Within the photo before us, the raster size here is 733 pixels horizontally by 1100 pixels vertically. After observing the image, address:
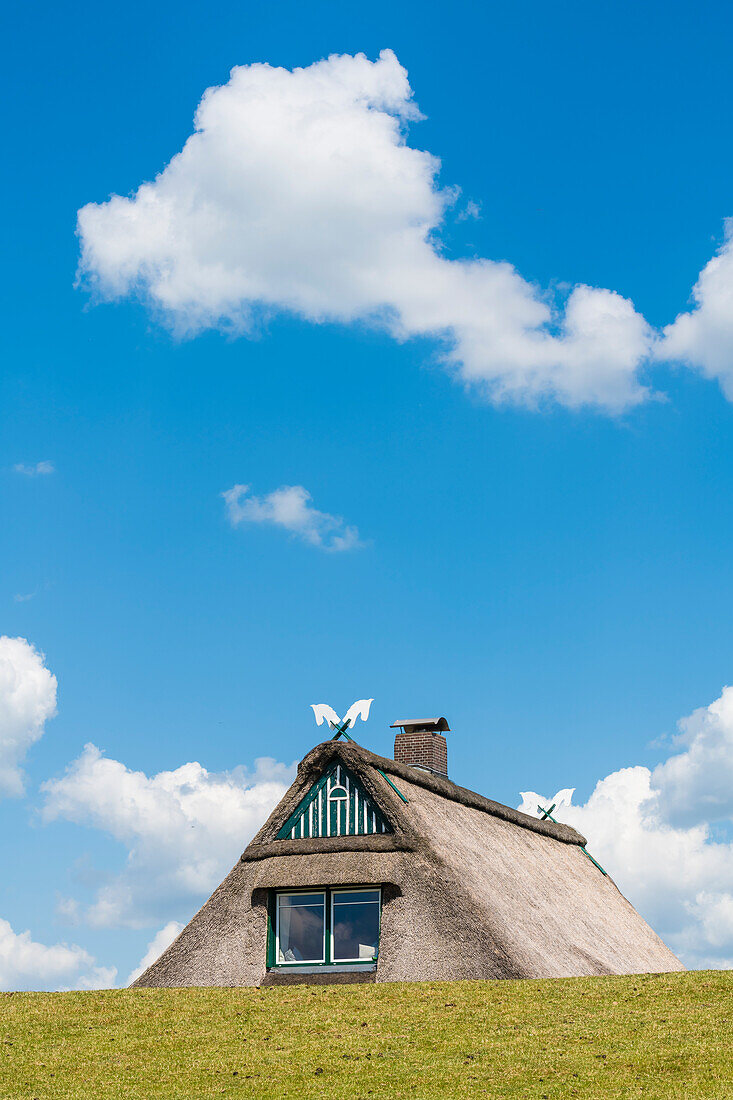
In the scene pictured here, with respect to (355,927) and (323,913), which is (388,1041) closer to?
(355,927)

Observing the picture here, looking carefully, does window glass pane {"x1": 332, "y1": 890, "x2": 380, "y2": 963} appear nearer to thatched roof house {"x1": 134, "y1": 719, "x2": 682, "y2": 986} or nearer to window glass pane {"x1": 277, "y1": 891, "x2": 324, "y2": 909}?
thatched roof house {"x1": 134, "y1": 719, "x2": 682, "y2": 986}

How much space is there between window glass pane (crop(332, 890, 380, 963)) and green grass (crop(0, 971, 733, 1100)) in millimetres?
2689

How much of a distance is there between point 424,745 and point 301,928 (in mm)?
8897

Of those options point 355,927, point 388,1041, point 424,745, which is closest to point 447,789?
point 424,745

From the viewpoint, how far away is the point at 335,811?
29.0 m

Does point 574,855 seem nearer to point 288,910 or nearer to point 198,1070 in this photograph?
point 288,910

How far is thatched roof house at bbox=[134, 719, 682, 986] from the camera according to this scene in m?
26.2

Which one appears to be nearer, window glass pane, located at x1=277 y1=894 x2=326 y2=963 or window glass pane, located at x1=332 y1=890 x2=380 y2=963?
window glass pane, located at x1=332 y1=890 x2=380 y2=963

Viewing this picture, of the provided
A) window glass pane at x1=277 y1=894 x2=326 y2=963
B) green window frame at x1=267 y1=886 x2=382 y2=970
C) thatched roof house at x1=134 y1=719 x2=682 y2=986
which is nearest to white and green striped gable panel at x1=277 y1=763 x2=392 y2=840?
thatched roof house at x1=134 y1=719 x2=682 y2=986

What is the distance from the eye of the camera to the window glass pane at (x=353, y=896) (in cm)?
2756

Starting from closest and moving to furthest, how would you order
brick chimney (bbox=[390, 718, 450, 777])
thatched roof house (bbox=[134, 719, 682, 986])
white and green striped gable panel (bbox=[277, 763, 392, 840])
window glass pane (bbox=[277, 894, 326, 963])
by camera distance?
thatched roof house (bbox=[134, 719, 682, 986])
window glass pane (bbox=[277, 894, 326, 963])
white and green striped gable panel (bbox=[277, 763, 392, 840])
brick chimney (bbox=[390, 718, 450, 777])

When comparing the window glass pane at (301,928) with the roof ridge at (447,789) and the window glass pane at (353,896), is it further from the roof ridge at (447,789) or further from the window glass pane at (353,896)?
the roof ridge at (447,789)

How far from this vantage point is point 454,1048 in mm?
18719

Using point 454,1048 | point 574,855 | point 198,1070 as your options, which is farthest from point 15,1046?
point 574,855
